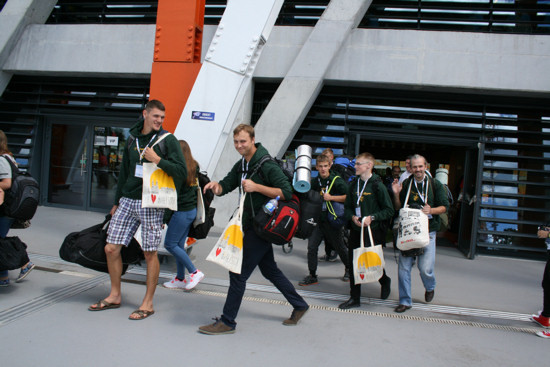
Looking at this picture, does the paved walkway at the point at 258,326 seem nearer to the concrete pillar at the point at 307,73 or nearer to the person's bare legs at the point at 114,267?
the person's bare legs at the point at 114,267

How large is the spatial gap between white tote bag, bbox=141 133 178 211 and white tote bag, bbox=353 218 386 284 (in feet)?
6.68

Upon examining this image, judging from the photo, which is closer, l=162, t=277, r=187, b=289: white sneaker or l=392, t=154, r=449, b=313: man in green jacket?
l=392, t=154, r=449, b=313: man in green jacket

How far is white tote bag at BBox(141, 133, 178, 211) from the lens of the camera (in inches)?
143

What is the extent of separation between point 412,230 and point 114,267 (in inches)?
124

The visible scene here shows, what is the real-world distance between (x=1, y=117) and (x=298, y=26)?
26.8ft

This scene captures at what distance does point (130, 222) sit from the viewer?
3.82 m

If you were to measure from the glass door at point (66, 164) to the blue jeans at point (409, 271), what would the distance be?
871cm

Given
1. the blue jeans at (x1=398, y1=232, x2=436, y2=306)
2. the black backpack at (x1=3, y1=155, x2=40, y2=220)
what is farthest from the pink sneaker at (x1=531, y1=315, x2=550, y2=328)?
the black backpack at (x1=3, y1=155, x2=40, y2=220)

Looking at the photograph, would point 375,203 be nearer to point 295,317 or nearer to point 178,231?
point 295,317

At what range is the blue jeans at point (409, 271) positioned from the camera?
4.50 metres

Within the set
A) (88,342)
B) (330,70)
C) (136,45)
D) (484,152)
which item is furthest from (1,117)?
(484,152)

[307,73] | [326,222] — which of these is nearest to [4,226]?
[326,222]

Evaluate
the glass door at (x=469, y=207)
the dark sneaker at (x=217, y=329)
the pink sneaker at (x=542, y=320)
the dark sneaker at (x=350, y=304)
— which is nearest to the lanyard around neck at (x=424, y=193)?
the dark sneaker at (x=350, y=304)

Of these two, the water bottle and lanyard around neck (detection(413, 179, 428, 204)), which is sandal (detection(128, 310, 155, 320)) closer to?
the water bottle
